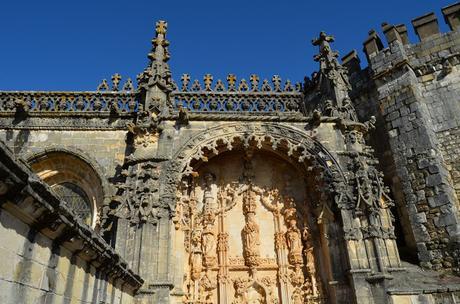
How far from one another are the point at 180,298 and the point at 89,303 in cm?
388

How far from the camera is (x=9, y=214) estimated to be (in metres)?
Result: 2.55

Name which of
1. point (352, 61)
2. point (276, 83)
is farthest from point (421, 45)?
point (276, 83)

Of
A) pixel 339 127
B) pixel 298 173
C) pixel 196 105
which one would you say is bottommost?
pixel 298 173

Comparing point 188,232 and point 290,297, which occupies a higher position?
point 188,232

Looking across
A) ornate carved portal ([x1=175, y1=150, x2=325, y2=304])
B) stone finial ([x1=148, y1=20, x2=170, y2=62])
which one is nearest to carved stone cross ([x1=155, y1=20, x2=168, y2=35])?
stone finial ([x1=148, y1=20, x2=170, y2=62])

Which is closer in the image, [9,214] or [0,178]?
[0,178]

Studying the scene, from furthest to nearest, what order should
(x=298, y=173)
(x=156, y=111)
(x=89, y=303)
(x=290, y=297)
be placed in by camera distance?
(x=298, y=173) → (x=156, y=111) → (x=290, y=297) → (x=89, y=303)

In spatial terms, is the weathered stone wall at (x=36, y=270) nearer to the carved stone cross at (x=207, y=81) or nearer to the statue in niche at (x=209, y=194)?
the statue in niche at (x=209, y=194)

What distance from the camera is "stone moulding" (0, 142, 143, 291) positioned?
7.66 ft

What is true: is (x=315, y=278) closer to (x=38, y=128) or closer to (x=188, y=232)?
(x=188, y=232)

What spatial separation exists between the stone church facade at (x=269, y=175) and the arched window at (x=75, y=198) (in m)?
0.03

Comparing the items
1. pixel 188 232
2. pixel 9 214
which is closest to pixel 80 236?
pixel 9 214

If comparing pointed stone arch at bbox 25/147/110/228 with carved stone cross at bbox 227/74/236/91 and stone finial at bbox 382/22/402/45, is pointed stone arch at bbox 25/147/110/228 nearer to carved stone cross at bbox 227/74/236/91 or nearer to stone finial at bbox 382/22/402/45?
carved stone cross at bbox 227/74/236/91

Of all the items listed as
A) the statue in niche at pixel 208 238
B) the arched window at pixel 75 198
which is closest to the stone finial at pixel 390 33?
the statue in niche at pixel 208 238
